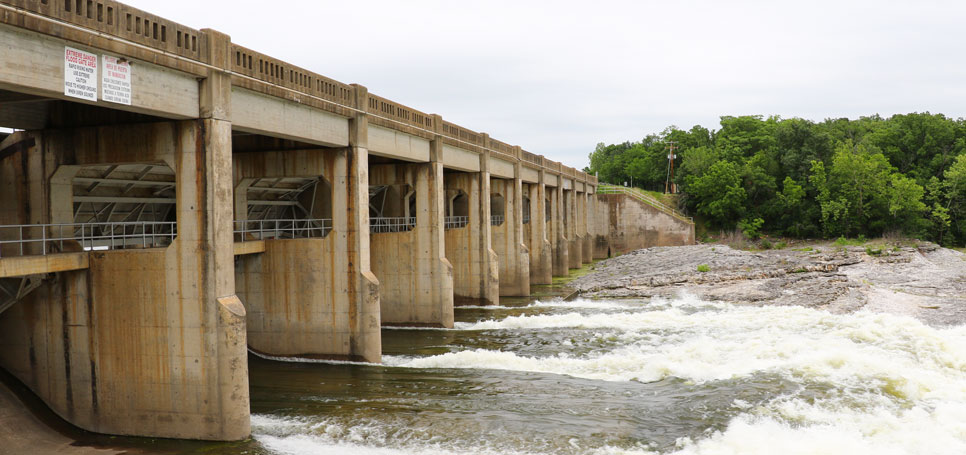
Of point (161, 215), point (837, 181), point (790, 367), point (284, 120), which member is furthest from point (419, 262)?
point (837, 181)

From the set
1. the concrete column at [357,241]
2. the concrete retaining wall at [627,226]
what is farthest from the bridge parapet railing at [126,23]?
the concrete retaining wall at [627,226]

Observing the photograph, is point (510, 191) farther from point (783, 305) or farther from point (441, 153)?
point (783, 305)

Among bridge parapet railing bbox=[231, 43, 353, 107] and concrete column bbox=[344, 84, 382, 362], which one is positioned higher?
bridge parapet railing bbox=[231, 43, 353, 107]

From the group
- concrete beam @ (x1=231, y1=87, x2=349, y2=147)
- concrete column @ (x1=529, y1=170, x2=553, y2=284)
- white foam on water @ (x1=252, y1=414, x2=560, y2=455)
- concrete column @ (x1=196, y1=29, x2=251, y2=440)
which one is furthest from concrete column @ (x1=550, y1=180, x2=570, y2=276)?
concrete column @ (x1=196, y1=29, x2=251, y2=440)

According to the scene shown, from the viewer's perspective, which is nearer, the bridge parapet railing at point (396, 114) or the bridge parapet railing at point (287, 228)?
the bridge parapet railing at point (396, 114)

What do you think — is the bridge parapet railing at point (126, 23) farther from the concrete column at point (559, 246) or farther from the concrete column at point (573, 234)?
the concrete column at point (573, 234)

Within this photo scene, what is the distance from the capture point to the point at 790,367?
63.9ft

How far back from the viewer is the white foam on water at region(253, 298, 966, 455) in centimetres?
1419

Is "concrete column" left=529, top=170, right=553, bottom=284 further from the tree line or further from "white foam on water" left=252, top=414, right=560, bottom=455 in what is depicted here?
the tree line

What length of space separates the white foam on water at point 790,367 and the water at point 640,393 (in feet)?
0.18

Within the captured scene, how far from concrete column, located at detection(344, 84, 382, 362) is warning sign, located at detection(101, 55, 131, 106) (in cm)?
924

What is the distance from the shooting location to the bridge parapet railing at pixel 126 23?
1196 cm

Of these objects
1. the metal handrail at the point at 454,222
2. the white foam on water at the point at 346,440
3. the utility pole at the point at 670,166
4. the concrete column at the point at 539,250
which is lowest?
the white foam on water at the point at 346,440

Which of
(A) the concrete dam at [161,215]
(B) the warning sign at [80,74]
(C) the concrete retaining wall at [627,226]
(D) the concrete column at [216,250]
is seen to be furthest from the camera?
(C) the concrete retaining wall at [627,226]
